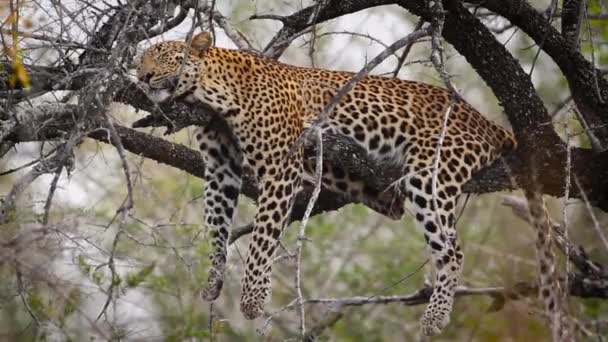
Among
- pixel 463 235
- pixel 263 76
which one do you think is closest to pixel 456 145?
pixel 263 76

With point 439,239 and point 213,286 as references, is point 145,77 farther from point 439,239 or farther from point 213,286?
point 439,239

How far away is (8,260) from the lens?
538 centimetres

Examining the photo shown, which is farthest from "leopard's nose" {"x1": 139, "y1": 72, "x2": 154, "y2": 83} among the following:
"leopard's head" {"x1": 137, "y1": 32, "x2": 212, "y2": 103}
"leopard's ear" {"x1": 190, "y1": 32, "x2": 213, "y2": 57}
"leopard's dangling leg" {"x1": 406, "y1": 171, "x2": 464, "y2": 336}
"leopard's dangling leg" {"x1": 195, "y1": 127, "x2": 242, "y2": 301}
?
"leopard's dangling leg" {"x1": 406, "y1": 171, "x2": 464, "y2": 336}

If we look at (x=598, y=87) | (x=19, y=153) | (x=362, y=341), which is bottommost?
(x=362, y=341)

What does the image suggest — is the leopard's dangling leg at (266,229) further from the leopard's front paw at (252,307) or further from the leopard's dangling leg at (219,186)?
the leopard's dangling leg at (219,186)

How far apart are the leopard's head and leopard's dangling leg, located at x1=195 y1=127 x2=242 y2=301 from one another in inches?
21.2

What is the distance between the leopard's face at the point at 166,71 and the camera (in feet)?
28.7

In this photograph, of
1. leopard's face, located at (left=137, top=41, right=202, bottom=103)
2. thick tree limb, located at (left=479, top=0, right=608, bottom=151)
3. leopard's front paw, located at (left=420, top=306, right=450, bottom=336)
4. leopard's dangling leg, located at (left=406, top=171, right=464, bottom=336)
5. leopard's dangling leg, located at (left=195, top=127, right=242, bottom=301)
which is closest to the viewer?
thick tree limb, located at (left=479, top=0, right=608, bottom=151)

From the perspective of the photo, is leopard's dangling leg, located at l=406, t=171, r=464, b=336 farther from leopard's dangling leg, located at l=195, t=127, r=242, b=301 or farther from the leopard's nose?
the leopard's nose

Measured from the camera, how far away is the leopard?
30.1 feet

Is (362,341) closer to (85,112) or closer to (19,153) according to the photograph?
(19,153)

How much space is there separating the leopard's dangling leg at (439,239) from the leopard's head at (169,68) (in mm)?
1926

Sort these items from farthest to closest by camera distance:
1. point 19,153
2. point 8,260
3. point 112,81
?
point 19,153
point 112,81
point 8,260

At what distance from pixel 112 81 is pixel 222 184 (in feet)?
9.52
